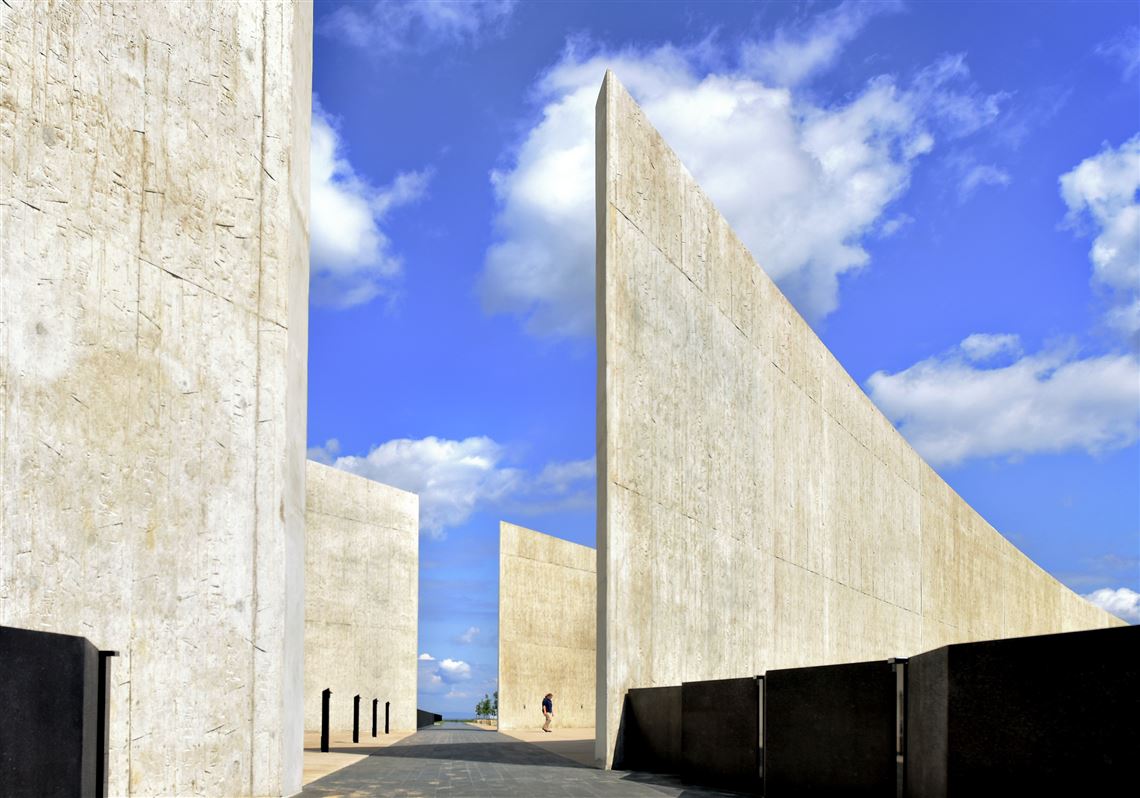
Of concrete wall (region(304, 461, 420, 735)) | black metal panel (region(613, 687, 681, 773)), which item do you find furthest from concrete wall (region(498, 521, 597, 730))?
black metal panel (region(613, 687, 681, 773))

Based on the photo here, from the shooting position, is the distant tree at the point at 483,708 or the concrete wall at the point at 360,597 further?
the distant tree at the point at 483,708

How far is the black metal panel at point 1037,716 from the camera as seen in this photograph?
4.13 m

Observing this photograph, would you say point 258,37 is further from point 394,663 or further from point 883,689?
point 394,663

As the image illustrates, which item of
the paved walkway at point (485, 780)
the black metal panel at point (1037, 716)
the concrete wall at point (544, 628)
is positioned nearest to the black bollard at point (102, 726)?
the paved walkway at point (485, 780)

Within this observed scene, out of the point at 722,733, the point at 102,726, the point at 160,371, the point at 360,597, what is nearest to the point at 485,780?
the point at 722,733

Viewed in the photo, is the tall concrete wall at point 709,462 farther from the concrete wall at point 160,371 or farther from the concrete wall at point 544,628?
the concrete wall at point 544,628

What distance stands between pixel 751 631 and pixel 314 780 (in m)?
7.96

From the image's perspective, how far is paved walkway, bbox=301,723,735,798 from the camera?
27.9 feet

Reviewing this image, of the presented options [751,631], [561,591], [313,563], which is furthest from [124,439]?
[561,591]

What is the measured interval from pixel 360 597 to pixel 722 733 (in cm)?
1686

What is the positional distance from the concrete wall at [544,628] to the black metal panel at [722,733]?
15494 millimetres

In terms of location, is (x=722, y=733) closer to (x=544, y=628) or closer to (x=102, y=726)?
(x=102, y=726)

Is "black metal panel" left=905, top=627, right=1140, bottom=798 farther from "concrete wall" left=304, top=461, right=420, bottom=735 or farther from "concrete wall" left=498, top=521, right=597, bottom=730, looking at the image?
"concrete wall" left=498, top=521, right=597, bottom=730

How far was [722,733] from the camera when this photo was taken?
9320 mm
